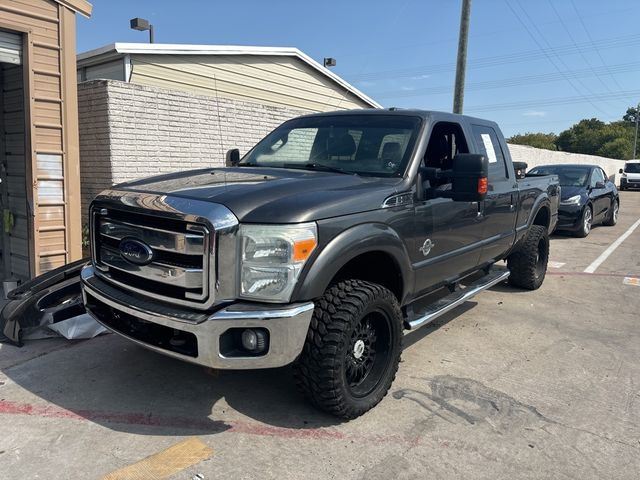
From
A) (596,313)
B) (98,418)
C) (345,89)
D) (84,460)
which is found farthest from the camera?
(345,89)

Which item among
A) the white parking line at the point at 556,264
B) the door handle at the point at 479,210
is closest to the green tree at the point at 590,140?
the white parking line at the point at 556,264

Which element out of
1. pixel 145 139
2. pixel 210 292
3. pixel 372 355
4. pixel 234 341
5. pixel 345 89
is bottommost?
pixel 372 355

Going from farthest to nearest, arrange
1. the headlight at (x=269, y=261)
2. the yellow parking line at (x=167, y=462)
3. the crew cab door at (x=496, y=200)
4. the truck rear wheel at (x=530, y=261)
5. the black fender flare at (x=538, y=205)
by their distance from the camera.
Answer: the truck rear wheel at (x=530, y=261) → the black fender flare at (x=538, y=205) → the crew cab door at (x=496, y=200) → the headlight at (x=269, y=261) → the yellow parking line at (x=167, y=462)

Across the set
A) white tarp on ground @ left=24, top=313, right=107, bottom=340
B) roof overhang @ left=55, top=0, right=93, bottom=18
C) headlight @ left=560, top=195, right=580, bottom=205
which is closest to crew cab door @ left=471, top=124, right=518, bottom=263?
white tarp on ground @ left=24, top=313, right=107, bottom=340

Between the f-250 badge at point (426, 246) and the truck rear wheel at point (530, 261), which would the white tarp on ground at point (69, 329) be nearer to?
the f-250 badge at point (426, 246)

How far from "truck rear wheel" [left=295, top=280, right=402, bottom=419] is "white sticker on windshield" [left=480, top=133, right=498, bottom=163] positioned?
92.0 inches

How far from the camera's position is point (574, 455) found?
3.04m

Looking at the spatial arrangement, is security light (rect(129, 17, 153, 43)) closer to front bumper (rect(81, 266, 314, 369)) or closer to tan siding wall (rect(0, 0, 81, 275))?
tan siding wall (rect(0, 0, 81, 275))

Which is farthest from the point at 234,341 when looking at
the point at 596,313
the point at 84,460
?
the point at 596,313

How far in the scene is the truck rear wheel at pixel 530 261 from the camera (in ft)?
21.1

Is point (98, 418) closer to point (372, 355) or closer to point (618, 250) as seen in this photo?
point (372, 355)

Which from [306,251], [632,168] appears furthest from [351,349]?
[632,168]

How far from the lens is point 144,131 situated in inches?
313

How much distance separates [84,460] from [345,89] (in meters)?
12.7
